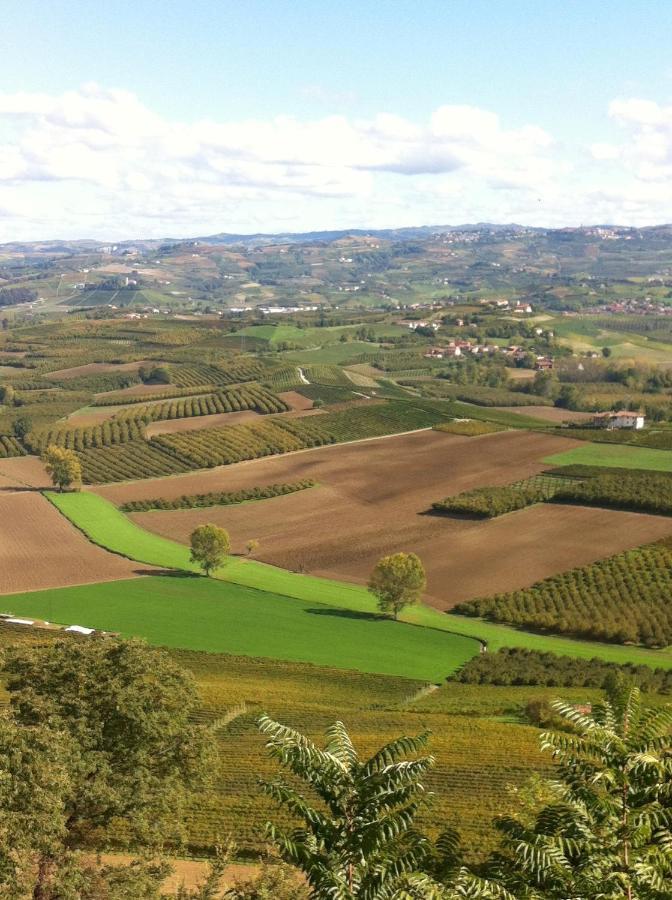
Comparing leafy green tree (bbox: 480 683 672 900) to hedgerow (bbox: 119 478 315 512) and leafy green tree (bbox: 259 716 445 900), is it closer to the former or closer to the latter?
leafy green tree (bbox: 259 716 445 900)

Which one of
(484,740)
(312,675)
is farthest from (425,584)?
(484,740)

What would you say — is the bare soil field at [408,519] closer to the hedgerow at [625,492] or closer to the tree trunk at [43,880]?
the hedgerow at [625,492]

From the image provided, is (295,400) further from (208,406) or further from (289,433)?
(289,433)

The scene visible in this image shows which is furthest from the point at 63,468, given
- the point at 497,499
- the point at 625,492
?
the point at 625,492

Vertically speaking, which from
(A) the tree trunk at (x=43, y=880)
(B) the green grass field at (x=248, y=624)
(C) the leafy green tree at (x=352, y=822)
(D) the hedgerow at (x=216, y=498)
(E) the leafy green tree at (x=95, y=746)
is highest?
(C) the leafy green tree at (x=352, y=822)

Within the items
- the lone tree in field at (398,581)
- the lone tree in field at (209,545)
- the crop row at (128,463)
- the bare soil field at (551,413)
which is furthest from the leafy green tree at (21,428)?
the lone tree in field at (398,581)

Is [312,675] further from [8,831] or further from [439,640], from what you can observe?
[8,831]

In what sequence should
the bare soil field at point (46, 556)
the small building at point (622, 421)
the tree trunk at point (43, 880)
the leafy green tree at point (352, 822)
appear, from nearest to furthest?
1. the leafy green tree at point (352, 822)
2. the tree trunk at point (43, 880)
3. the bare soil field at point (46, 556)
4. the small building at point (622, 421)

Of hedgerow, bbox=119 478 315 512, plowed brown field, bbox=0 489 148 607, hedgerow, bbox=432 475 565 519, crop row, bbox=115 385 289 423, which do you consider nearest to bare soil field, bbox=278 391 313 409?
crop row, bbox=115 385 289 423
